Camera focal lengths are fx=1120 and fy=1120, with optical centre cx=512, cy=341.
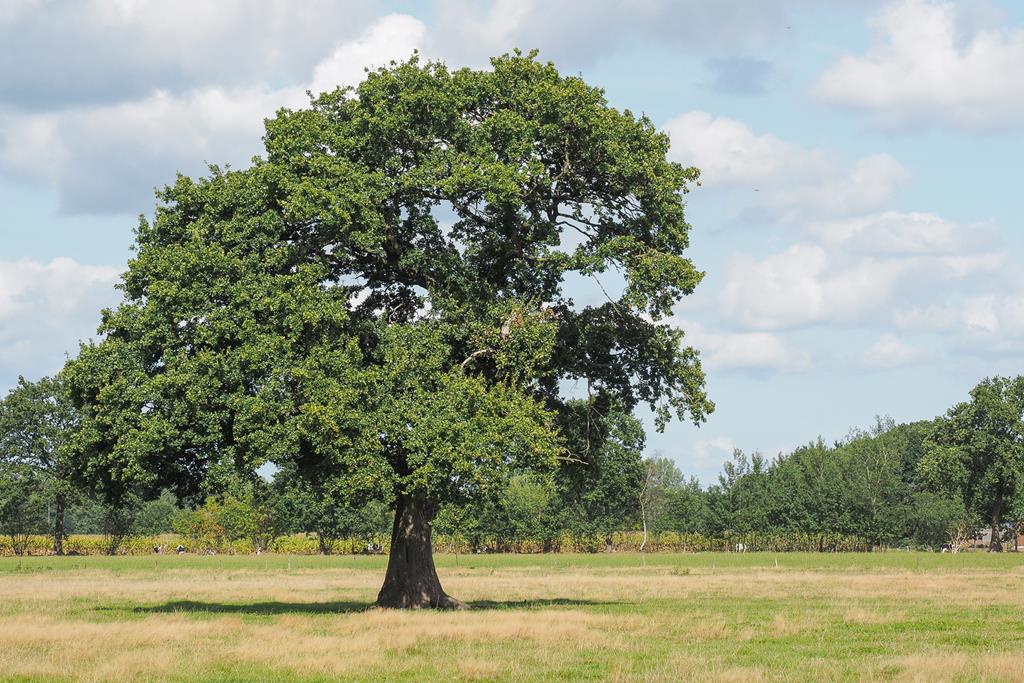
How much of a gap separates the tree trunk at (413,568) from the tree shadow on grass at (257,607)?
67.4 inches

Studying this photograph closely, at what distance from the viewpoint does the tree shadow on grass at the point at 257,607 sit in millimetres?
43719

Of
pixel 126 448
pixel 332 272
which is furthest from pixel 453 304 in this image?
pixel 126 448

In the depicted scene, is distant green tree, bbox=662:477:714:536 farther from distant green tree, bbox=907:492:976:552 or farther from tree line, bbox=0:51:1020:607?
tree line, bbox=0:51:1020:607

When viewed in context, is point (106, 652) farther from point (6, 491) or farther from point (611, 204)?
point (6, 491)

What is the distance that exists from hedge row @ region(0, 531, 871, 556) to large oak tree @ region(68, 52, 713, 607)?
338ft

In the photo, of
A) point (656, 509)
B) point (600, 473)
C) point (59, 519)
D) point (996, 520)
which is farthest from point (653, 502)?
point (600, 473)

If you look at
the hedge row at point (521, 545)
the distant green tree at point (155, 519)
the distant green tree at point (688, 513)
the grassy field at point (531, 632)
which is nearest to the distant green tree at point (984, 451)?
the hedge row at point (521, 545)

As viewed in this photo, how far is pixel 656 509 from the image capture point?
17275 cm

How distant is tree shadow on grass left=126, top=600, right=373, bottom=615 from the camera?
143 feet

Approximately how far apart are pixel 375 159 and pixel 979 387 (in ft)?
389

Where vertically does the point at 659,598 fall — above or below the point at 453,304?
below

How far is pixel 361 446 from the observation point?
37.4 metres

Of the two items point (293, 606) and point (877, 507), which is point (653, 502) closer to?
point (877, 507)

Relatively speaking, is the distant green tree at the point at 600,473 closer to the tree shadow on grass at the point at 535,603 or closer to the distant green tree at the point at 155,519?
the tree shadow on grass at the point at 535,603
